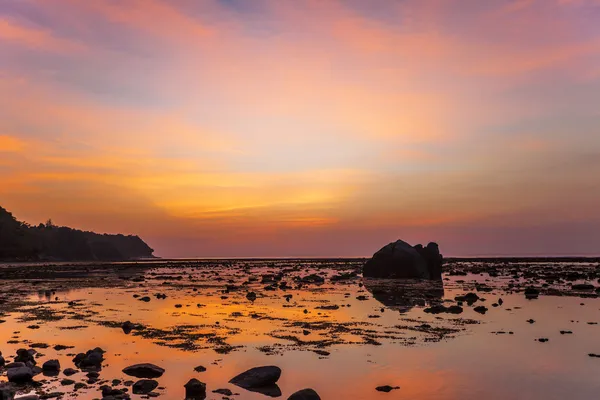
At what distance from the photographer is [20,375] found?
14.7 metres

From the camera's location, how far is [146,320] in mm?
28797

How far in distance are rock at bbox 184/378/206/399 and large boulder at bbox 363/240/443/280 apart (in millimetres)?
66783

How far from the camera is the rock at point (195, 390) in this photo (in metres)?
13.6

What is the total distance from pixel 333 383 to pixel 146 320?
17.5 meters

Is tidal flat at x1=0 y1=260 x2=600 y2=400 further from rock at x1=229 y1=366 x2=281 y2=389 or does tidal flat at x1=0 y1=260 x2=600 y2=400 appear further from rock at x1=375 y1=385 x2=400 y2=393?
rock at x1=229 y1=366 x2=281 y2=389

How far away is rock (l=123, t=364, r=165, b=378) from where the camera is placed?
15773 mm

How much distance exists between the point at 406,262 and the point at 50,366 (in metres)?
67.4

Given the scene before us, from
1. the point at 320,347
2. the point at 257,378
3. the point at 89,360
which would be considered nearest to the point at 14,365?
the point at 89,360

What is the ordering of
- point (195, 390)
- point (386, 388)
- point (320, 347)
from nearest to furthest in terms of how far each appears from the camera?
1. point (195, 390)
2. point (386, 388)
3. point (320, 347)

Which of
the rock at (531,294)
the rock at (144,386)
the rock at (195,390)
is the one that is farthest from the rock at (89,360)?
the rock at (531,294)

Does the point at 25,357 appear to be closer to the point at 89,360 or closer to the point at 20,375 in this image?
the point at 89,360

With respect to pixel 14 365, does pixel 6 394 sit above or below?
above

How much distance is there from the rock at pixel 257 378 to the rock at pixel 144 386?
8.16ft

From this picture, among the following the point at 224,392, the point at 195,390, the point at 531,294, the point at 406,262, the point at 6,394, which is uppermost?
the point at 406,262
